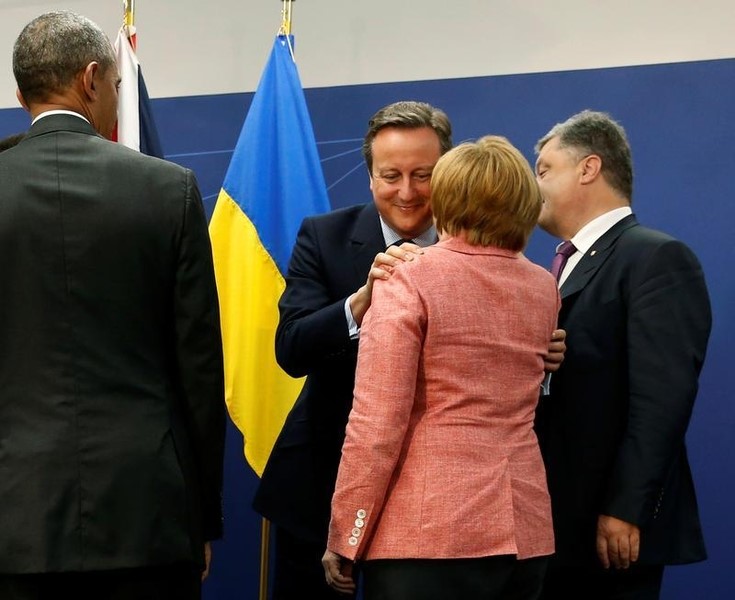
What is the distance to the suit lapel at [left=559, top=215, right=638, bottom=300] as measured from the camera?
2230 millimetres

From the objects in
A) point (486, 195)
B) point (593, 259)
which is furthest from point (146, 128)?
point (486, 195)

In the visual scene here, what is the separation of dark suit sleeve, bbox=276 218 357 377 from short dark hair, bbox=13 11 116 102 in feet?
2.25

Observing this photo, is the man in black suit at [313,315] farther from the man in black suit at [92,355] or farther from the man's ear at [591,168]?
the man in black suit at [92,355]

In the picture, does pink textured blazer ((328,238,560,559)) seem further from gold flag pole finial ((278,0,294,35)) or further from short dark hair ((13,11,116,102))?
gold flag pole finial ((278,0,294,35))

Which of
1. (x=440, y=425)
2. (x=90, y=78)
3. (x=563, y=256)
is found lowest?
(x=440, y=425)

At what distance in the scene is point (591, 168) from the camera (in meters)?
2.39

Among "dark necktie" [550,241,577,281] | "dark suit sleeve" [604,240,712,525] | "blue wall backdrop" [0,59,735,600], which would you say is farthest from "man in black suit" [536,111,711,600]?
"blue wall backdrop" [0,59,735,600]

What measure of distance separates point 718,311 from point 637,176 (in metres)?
0.50

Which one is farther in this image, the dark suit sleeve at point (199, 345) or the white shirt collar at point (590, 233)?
the white shirt collar at point (590, 233)

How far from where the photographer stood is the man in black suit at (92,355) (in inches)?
66.5

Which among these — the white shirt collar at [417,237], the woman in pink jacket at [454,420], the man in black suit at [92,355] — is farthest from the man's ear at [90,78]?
the white shirt collar at [417,237]

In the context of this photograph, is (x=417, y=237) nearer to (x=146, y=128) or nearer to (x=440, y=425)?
(x=440, y=425)

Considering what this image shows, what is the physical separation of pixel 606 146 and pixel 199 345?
1141 mm

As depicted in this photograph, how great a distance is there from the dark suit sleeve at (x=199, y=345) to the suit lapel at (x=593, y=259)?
83 cm
